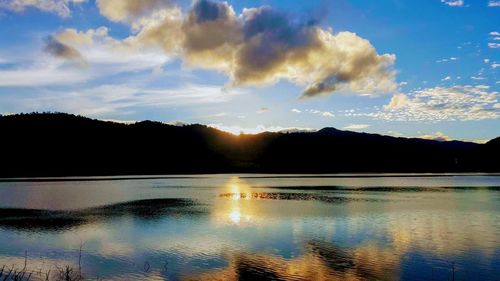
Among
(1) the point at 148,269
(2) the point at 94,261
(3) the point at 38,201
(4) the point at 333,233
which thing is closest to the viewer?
(1) the point at 148,269

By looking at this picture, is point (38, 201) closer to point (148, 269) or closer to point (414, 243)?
point (148, 269)

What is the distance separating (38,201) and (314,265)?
197 ft

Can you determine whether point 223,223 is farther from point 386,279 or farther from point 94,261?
point 386,279

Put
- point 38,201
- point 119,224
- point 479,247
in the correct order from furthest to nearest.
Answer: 1. point 38,201
2. point 119,224
3. point 479,247

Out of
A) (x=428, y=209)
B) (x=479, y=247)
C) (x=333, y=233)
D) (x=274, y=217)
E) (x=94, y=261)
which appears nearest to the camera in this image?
(x=94, y=261)

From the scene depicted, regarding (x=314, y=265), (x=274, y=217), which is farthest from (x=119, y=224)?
(x=314, y=265)

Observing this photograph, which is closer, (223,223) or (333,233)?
(333,233)

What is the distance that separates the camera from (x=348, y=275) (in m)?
24.1

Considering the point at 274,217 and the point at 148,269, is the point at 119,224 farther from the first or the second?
the point at 148,269

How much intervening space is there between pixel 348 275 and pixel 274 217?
86.5 feet

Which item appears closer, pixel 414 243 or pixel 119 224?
pixel 414 243

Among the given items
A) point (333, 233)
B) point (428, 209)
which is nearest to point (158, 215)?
point (333, 233)

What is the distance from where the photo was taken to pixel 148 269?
26.2m

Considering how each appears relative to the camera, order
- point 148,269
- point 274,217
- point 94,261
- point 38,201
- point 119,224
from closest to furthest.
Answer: point 148,269 < point 94,261 < point 119,224 < point 274,217 < point 38,201
